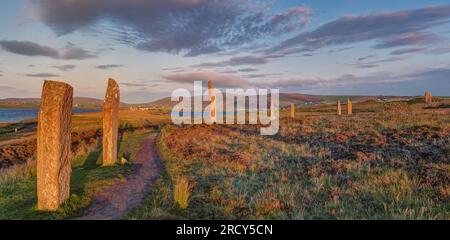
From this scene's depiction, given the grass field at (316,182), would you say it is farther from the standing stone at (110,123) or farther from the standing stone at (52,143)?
the standing stone at (110,123)

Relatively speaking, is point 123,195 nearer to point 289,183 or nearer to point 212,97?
point 289,183

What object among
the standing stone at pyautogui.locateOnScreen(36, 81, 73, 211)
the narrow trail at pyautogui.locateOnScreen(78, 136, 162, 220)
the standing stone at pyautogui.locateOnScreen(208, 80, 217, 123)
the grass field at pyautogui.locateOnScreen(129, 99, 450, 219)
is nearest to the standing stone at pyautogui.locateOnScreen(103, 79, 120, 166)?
the narrow trail at pyautogui.locateOnScreen(78, 136, 162, 220)

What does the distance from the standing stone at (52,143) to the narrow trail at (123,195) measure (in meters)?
1.01

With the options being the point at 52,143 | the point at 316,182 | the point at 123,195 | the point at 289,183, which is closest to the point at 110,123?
the point at 123,195

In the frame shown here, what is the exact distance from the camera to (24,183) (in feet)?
39.7

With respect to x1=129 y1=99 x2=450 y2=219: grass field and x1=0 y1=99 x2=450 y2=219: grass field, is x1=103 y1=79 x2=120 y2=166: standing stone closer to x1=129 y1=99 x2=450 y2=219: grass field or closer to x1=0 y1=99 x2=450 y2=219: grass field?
x1=0 y1=99 x2=450 y2=219: grass field

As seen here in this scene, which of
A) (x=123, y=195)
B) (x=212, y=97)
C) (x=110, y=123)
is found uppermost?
(x=212, y=97)

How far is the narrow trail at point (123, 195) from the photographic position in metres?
8.18

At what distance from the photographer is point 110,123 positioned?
1505 cm

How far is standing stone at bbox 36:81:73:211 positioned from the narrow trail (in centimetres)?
101

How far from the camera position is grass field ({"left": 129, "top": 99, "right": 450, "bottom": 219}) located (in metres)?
8.16

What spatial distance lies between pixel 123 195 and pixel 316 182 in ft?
20.5

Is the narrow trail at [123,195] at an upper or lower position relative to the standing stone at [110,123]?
lower

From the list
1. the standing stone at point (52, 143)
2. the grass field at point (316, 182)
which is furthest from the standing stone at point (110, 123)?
the standing stone at point (52, 143)
